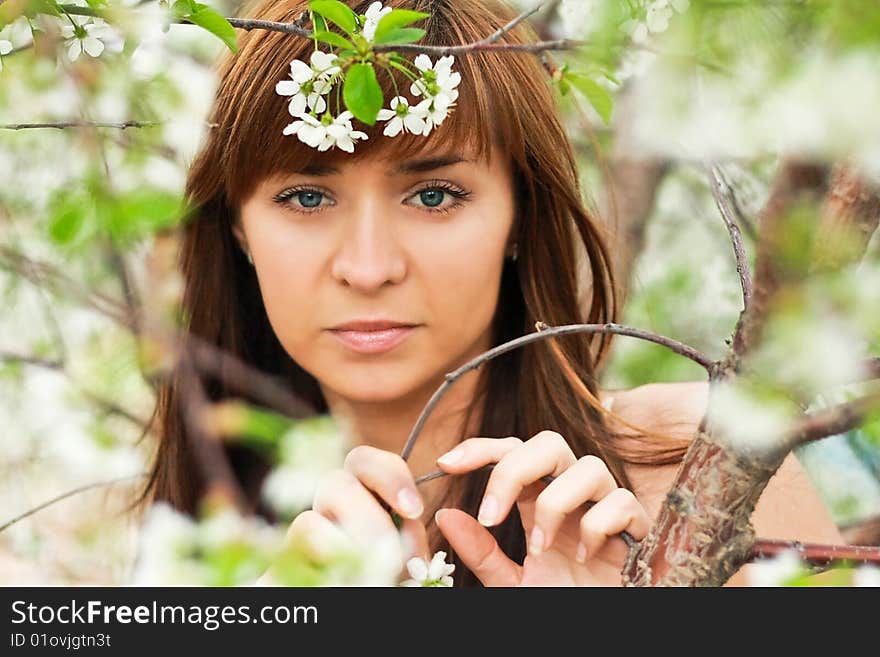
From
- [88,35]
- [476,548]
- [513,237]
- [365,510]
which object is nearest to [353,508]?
[365,510]

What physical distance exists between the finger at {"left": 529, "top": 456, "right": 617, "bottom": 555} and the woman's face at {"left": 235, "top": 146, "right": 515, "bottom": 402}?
317mm

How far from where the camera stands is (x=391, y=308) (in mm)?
1018

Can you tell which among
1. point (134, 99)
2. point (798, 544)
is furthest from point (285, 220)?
point (798, 544)

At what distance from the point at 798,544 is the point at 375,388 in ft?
1.78

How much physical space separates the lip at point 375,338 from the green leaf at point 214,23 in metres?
0.41

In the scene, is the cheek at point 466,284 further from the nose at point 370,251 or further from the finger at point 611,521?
the finger at point 611,521

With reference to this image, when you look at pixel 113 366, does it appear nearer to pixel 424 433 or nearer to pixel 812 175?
pixel 424 433

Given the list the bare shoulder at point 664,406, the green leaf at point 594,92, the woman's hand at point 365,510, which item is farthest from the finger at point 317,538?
the bare shoulder at point 664,406

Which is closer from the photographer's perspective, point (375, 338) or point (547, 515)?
point (547, 515)

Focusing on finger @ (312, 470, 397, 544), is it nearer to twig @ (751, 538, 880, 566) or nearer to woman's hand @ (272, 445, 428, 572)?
woman's hand @ (272, 445, 428, 572)

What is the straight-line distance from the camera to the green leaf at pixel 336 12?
0.64m

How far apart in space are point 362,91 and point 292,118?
0.39 m

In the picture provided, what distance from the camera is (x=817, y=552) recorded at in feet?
2.05

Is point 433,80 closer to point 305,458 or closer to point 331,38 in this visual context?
point 331,38
